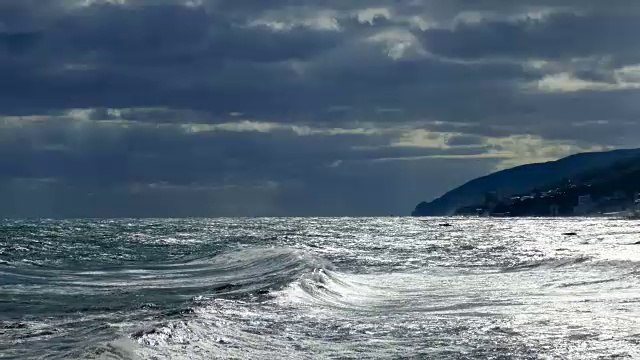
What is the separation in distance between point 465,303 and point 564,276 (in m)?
13.0

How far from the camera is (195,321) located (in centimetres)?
2284

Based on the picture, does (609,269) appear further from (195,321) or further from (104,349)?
(104,349)

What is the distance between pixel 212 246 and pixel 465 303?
55523 millimetres

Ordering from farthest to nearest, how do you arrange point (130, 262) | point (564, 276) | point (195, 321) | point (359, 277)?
point (130, 262) → point (359, 277) → point (564, 276) → point (195, 321)

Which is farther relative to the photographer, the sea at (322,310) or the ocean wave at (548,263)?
the ocean wave at (548,263)

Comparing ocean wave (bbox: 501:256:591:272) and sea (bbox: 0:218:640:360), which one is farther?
ocean wave (bbox: 501:256:591:272)

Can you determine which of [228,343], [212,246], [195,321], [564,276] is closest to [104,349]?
[228,343]

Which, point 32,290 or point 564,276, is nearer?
point 32,290

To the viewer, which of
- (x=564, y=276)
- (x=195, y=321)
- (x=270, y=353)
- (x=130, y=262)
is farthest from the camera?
(x=130, y=262)

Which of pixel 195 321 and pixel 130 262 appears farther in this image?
pixel 130 262

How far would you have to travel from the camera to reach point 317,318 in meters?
25.8

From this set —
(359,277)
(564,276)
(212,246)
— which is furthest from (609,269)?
(212,246)

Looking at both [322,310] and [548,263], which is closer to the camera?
[322,310]

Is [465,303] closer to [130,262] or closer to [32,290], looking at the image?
[32,290]
